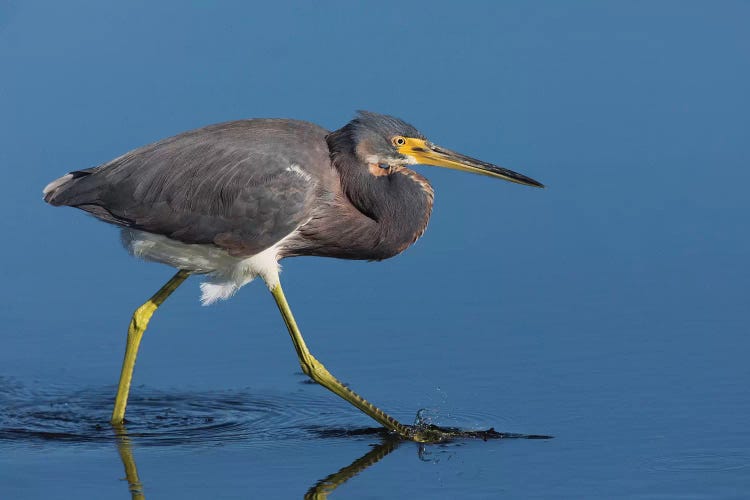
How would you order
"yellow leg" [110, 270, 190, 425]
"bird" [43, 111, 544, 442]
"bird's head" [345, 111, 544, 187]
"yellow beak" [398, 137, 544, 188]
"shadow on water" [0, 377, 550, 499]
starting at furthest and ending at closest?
"yellow leg" [110, 270, 190, 425] → "yellow beak" [398, 137, 544, 188] → "bird's head" [345, 111, 544, 187] → "bird" [43, 111, 544, 442] → "shadow on water" [0, 377, 550, 499]

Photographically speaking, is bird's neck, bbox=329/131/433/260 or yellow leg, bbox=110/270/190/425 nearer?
bird's neck, bbox=329/131/433/260

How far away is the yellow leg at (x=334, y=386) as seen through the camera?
23.6 ft

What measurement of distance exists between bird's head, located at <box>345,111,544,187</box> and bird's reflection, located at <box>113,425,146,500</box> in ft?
6.71

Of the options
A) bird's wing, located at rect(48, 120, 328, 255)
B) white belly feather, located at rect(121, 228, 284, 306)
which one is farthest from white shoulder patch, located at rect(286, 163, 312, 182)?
white belly feather, located at rect(121, 228, 284, 306)

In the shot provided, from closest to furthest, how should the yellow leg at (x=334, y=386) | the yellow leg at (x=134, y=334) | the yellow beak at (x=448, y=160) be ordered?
the yellow leg at (x=334, y=386) < the yellow beak at (x=448, y=160) < the yellow leg at (x=134, y=334)

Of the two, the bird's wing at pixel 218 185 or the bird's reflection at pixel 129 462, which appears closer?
the bird's reflection at pixel 129 462

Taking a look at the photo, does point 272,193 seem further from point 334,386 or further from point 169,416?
point 169,416

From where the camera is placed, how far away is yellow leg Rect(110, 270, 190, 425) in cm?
768

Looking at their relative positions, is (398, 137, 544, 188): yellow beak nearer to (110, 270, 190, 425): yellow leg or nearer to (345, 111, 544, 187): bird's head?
(345, 111, 544, 187): bird's head

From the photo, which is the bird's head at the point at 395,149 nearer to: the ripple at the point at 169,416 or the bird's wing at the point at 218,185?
the bird's wing at the point at 218,185

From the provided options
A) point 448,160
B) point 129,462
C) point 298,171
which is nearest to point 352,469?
point 129,462

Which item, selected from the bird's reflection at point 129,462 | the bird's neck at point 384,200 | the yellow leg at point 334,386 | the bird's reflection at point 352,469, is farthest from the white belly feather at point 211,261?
the bird's reflection at point 352,469

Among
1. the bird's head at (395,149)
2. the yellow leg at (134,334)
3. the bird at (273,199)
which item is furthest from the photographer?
the yellow leg at (134,334)

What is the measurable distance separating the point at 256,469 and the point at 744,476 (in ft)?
7.73
